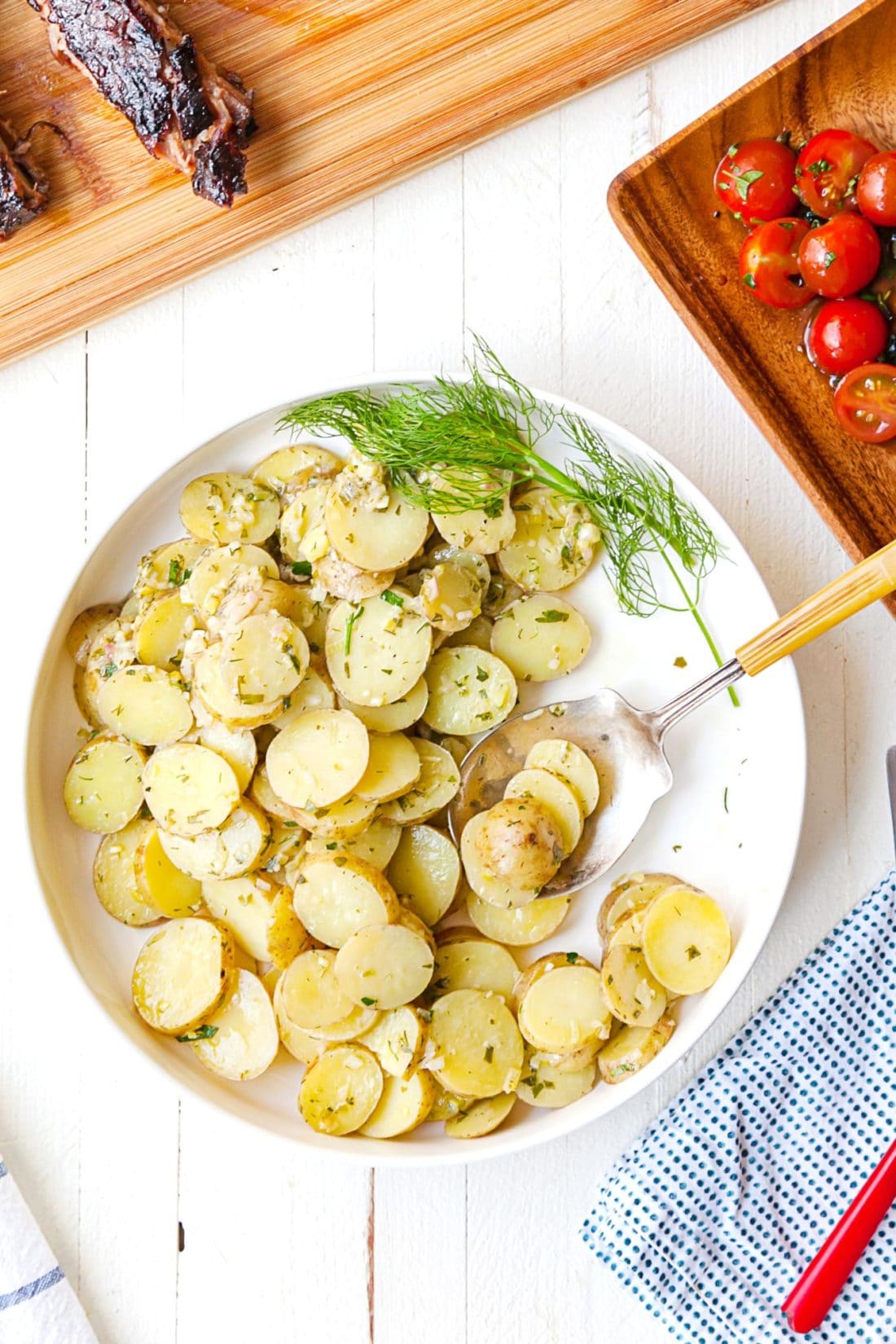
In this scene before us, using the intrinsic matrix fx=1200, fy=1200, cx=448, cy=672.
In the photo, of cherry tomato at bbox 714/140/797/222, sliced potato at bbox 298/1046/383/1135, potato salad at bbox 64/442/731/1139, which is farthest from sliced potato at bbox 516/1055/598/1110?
cherry tomato at bbox 714/140/797/222

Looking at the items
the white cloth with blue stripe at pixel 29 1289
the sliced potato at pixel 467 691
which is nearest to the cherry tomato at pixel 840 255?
the sliced potato at pixel 467 691

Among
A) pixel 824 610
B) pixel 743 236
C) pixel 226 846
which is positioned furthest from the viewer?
pixel 743 236

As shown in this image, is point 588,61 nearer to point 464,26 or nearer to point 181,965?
point 464,26

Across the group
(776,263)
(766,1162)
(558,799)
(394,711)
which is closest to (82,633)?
(394,711)

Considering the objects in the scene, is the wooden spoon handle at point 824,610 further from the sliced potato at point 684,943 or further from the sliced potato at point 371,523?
the sliced potato at point 371,523

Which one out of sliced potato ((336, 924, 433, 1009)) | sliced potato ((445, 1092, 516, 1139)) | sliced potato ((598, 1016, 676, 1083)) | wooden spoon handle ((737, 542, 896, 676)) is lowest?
sliced potato ((598, 1016, 676, 1083))

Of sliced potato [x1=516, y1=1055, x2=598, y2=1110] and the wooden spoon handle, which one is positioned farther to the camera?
sliced potato [x1=516, y1=1055, x2=598, y2=1110]

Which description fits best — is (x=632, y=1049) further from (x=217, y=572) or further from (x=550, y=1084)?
(x=217, y=572)

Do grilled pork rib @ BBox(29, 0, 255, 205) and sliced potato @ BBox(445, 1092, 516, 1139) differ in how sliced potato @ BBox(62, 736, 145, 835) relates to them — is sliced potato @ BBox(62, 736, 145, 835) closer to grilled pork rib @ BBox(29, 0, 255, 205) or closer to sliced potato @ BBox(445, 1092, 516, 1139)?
sliced potato @ BBox(445, 1092, 516, 1139)
